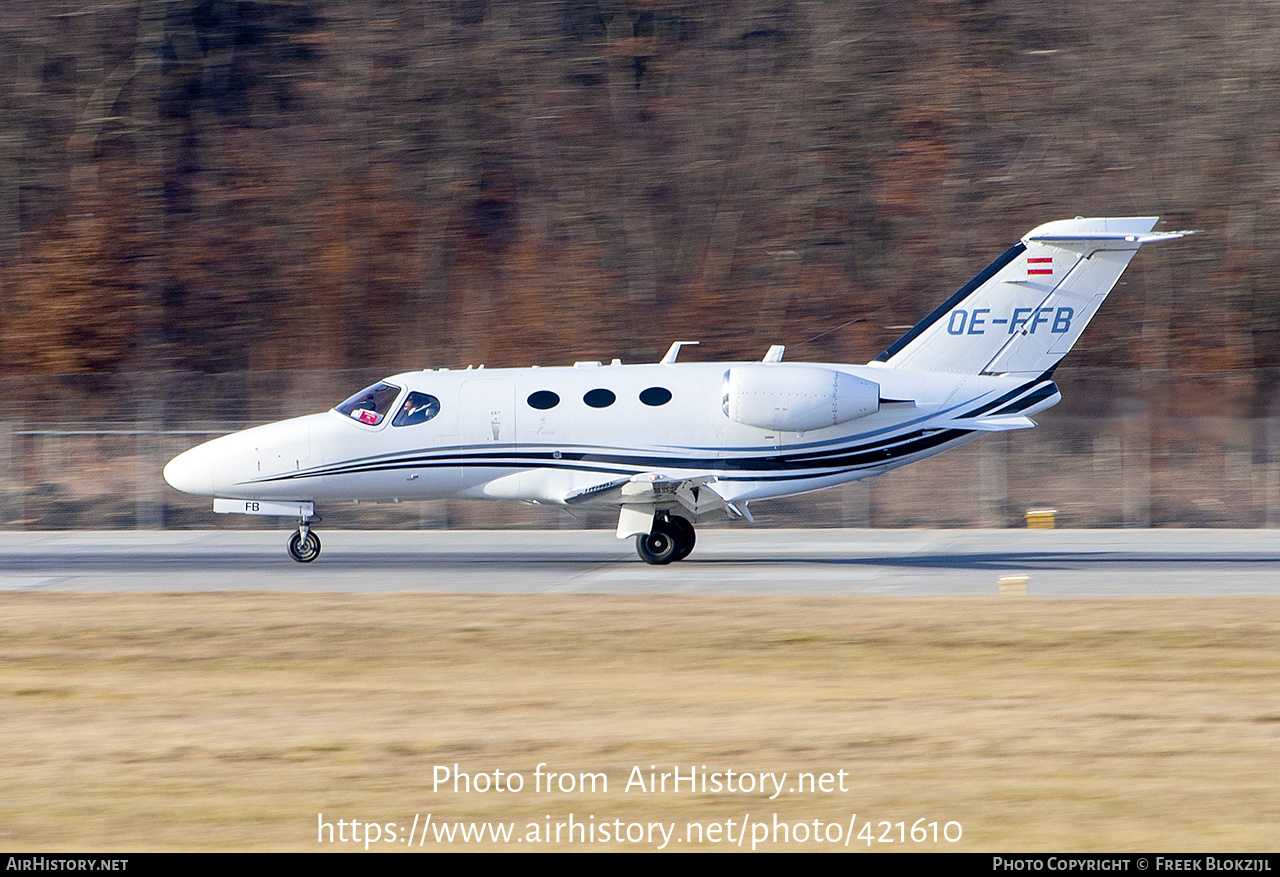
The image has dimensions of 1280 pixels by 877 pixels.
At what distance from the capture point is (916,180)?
40.6 m

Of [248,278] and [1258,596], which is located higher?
[248,278]

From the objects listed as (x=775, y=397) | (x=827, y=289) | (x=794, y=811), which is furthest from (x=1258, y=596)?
(x=827, y=289)

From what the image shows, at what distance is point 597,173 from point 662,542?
80.0ft

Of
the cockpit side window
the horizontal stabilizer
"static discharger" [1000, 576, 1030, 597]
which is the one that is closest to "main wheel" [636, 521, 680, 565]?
the cockpit side window

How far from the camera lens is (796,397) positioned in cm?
1878

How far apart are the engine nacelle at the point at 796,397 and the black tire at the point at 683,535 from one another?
1.83 m

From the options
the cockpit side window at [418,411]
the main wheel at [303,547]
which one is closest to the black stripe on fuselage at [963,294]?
the cockpit side window at [418,411]

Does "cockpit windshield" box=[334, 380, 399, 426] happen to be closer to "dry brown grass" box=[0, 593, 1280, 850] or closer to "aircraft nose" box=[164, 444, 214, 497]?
"aircraft nose" box=[164, 444, 214, 497]

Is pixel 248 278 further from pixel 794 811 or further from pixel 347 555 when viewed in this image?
pixel 794 811

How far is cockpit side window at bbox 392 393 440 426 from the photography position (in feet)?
64.4

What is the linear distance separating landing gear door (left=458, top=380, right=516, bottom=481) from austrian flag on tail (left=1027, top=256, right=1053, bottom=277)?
755cm

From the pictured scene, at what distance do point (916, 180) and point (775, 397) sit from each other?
23.7 m

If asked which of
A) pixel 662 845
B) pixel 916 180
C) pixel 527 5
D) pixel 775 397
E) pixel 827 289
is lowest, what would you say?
pixel 662 845

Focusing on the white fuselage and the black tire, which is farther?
the black tire
